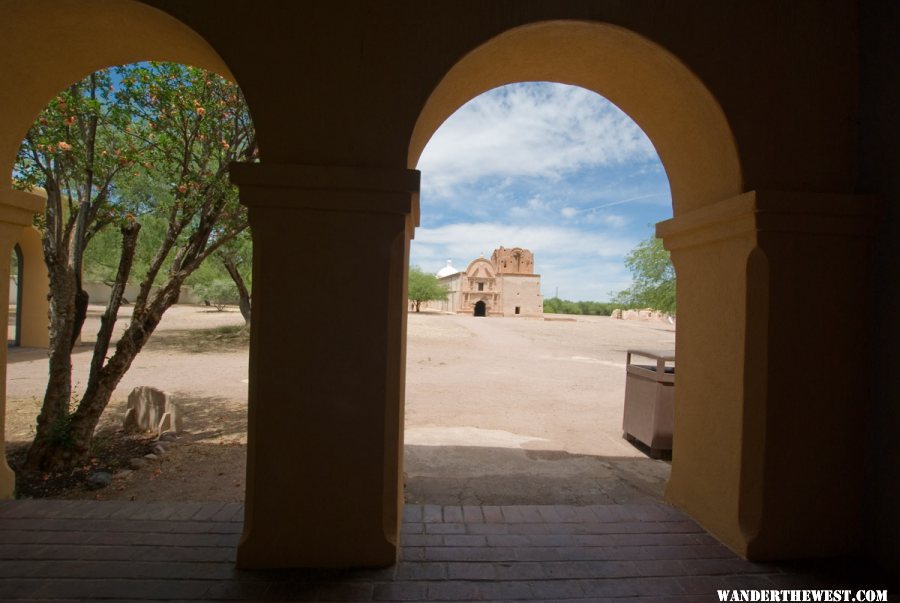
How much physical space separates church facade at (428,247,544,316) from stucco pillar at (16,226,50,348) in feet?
137

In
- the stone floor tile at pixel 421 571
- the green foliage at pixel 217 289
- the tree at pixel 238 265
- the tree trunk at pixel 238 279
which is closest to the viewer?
the stone floor tile at pixel 421 571

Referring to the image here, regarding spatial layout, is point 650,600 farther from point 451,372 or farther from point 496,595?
point 451,372

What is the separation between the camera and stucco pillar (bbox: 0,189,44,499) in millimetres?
3164

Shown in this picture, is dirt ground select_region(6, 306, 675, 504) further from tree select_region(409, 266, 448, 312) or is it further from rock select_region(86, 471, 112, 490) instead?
tree select_region(409, 266, 448, 312)

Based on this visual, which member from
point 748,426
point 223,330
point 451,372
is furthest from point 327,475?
point 223,330

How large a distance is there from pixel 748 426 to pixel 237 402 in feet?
29.8

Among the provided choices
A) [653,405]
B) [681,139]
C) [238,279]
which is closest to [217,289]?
[238,279]

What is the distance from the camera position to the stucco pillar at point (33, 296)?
1386 centimetres

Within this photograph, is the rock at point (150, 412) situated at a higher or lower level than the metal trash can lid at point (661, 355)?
lower

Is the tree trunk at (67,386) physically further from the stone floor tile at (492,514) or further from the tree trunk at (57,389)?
the stone floor tile at (492,514)

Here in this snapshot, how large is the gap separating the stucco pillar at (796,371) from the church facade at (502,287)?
4984cm

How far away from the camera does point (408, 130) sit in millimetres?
2592

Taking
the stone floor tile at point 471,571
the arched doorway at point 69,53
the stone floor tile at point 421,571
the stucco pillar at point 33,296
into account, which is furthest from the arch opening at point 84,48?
the stucco pillar at point 33,296

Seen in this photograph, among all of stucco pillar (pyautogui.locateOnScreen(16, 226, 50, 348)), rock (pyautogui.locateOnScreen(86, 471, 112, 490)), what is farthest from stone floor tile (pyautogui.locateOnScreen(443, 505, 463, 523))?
stucco pillar (pyautogui.locateOnScreen(16, 226, 50, 348))
